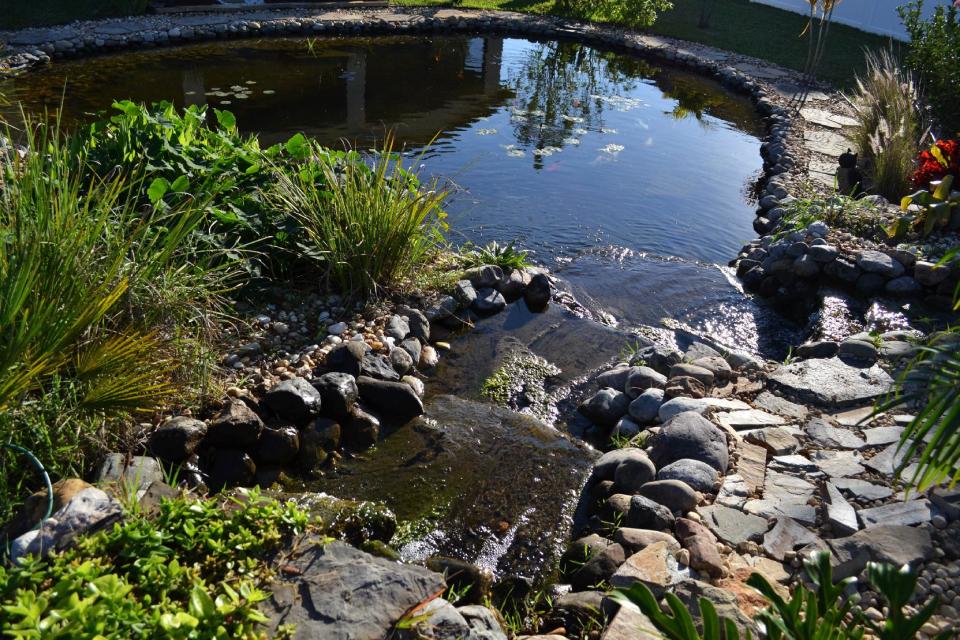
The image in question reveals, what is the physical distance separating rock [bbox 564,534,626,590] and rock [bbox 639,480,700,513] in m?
0.30

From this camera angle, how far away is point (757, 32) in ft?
48.3

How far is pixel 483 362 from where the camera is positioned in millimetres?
4523

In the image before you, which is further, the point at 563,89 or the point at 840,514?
the point at 563,89

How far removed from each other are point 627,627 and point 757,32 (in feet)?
48.7

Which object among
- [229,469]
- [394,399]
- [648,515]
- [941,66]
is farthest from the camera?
[941,66]

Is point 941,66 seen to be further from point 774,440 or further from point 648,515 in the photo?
point 648,515

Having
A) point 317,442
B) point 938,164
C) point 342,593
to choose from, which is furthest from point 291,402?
point 938,164

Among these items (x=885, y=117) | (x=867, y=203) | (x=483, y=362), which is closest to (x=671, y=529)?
(x=483, y=362)

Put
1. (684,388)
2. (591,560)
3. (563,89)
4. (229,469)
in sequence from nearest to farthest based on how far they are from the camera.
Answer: (591,560), (229,469), (684,388), (563,89)

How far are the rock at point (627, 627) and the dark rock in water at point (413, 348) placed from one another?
7.35 ft

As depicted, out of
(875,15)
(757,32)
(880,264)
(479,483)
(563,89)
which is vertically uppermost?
(875,15)

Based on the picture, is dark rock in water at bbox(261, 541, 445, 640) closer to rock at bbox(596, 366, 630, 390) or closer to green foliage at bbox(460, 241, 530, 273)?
rock at bbox(596, 366, 630, 390)

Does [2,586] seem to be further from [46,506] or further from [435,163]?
[435,163]

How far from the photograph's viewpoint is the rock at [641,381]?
414 centimetres
